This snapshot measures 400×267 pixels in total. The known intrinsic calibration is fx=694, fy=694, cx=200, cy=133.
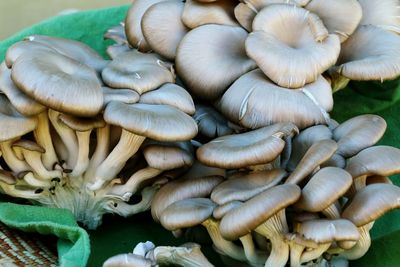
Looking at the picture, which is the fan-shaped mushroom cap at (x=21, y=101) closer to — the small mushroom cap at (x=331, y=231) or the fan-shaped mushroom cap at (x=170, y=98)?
the fan-shaped mushroom cap at (x=170, y=98)

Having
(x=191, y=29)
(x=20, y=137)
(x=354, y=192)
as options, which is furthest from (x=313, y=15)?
(x=20, y=137)

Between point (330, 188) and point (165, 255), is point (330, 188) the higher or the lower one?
the higher one

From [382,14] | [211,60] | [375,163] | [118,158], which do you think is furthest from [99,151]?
[382,14]

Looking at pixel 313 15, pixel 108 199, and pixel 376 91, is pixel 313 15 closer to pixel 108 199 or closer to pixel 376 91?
pixel 376 91

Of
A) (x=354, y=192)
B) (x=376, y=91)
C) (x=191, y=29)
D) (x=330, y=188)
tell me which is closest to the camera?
(x=330, y=188)

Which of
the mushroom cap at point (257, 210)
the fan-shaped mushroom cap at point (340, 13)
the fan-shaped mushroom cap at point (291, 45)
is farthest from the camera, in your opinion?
the fan-shaped mushroom cap at point (340, 13)

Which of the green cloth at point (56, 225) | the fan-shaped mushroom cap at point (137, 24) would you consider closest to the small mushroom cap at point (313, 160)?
the green cloth at point (56, 225)
